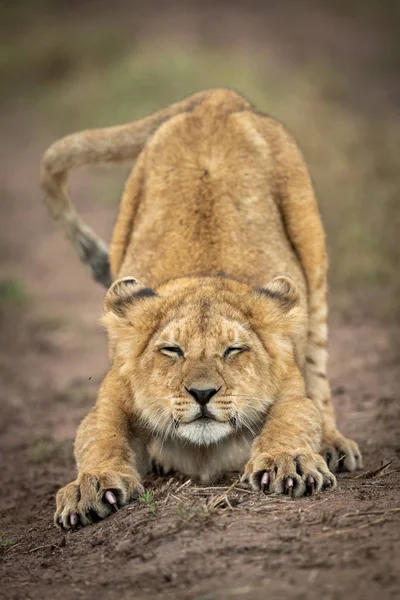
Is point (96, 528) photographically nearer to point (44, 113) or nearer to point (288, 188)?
point (288, 188)

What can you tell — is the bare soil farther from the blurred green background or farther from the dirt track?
the blurred green background

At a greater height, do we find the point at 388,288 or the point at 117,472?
the point at 388,288

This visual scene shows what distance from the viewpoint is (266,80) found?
63.1 feet

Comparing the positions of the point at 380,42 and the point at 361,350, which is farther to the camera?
the point at 380,42

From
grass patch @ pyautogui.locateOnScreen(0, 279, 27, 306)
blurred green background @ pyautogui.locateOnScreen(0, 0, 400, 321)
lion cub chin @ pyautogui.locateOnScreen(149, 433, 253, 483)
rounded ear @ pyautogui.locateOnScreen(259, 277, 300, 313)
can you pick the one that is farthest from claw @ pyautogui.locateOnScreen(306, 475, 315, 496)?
grass patch @ pyautogui.locateOnScreen(0, 279, 27, 306)

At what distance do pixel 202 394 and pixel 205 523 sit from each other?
679mm

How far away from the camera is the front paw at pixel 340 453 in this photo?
5.93 m

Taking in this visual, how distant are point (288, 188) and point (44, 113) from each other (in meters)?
14.6

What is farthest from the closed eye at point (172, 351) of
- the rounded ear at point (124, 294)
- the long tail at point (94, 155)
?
the long tail at point (94, 155)

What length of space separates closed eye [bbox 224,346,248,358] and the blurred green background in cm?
530

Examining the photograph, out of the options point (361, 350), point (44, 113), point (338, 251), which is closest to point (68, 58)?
point (44, 113)

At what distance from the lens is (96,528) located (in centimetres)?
463

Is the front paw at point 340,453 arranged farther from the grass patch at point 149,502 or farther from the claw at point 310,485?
the grass patch at point 149,502

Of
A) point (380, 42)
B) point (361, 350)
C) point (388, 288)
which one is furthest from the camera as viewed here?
point (380, 42)
